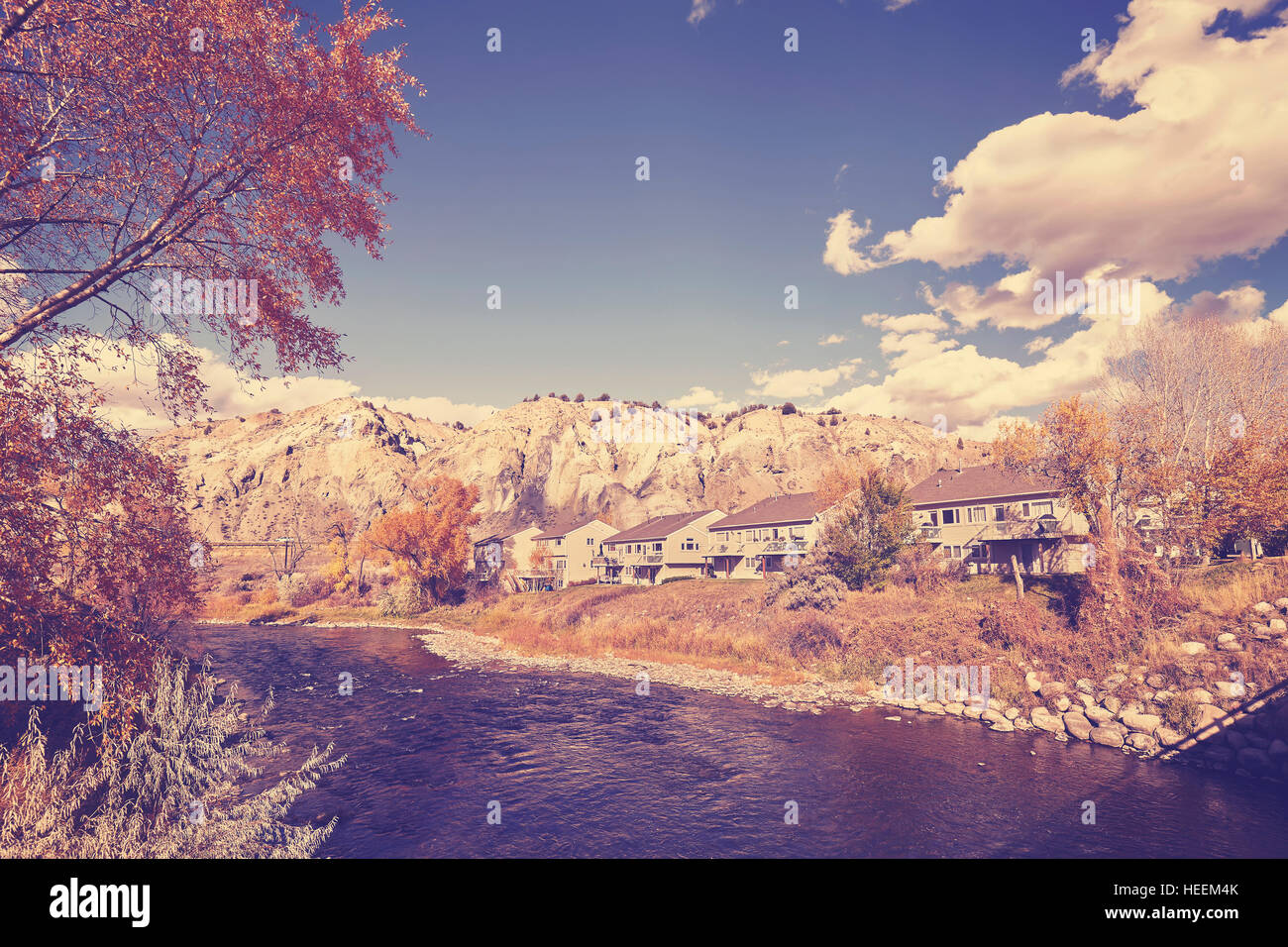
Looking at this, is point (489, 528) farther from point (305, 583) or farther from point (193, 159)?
point (193, 159)

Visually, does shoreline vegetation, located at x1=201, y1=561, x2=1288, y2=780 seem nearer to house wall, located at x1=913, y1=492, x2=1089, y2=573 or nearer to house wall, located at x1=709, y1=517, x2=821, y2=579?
house wall, located at x1=913, y1=492, x2=1089, y2=573

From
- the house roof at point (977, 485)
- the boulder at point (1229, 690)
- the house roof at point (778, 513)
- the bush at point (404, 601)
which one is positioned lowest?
the bush at point (404, 601)

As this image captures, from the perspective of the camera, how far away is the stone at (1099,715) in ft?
72.9

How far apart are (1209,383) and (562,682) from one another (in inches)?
2095

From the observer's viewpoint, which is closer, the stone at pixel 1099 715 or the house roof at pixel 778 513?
the stone at pixel 1099 715

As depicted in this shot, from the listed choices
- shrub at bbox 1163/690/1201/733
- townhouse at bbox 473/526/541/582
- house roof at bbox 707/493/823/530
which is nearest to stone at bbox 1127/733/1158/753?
shrub at bbox 1163/690/1201/733

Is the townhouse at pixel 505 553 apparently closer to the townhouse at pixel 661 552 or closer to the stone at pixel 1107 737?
the townhouse at pixel 661 552

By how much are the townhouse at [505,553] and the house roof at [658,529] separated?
48.5ft

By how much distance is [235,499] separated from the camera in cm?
12875

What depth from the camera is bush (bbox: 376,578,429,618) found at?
62906 millimetres

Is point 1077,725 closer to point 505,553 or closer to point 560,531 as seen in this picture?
point 560,531

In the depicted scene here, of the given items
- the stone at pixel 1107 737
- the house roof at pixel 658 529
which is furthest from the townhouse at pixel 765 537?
the stone at pixel 1107 737

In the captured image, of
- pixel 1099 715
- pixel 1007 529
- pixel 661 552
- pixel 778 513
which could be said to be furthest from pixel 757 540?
pixel 1099 715

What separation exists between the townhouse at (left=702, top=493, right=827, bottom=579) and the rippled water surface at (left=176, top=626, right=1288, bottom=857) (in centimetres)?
3397
